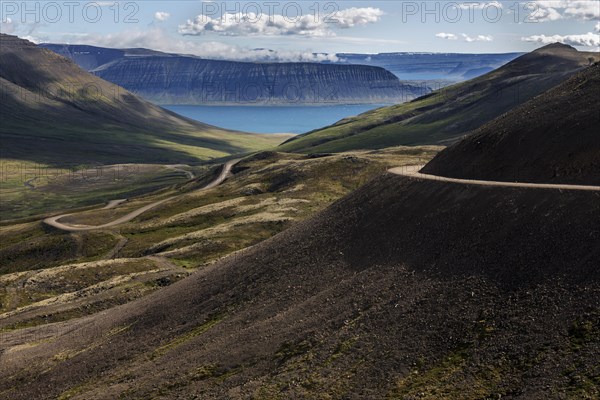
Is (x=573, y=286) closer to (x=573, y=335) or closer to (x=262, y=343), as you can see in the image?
(x=573, y=335)

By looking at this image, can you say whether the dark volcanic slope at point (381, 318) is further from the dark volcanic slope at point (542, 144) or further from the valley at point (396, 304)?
the dark volcanic slope at point (542, 144)

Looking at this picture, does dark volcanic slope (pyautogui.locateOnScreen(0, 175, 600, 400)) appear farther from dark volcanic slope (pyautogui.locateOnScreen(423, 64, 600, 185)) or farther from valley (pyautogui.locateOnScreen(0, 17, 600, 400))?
dark volcanic slope (pyautogui.locateOnScreen(423, 64, 600, 185))

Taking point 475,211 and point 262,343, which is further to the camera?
point 475,211

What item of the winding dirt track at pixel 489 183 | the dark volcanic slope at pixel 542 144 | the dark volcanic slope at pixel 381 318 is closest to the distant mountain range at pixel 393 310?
the dark volcanic slope at pixel 381 318

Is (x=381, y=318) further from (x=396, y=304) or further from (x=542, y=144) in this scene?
(x=542, y=144)

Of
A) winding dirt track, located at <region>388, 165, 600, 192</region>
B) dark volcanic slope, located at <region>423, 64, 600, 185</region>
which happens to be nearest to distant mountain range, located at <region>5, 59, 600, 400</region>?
dark volcanic slope, located at <region>423, 64, 600, 185</region>

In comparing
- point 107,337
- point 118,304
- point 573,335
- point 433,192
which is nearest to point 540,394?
point 573,335
